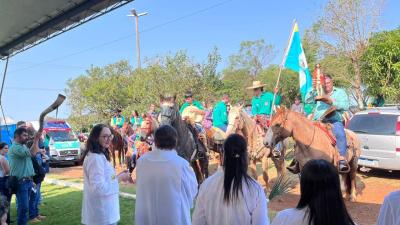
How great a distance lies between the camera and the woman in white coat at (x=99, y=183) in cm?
438

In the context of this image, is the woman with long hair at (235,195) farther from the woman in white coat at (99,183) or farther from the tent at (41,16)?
the tent at (41,16)

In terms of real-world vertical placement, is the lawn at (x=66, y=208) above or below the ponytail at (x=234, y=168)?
below

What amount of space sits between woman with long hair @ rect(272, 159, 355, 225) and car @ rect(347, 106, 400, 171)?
990cm

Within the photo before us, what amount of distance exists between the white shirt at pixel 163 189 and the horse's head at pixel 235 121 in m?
6.19

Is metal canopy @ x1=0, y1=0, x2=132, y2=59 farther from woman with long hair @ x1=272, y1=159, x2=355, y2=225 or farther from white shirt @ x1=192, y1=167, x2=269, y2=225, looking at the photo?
woman with long hair @ x1=272, y1=159, x2=355, y2=225

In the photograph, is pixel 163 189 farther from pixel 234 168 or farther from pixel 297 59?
pixel 297 59

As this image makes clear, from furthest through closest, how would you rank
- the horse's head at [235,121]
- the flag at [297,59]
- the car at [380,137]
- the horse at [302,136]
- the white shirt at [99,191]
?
the car at [380,137] → the flag at [297,59] → the horse's head at [235,121] → the horse at [302,136] → the white shirt at [99,191]

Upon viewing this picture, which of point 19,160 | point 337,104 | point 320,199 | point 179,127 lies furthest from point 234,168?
point 179,127

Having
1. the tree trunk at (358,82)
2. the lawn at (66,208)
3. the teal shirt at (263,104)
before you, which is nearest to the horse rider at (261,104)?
the teal shirt at (263,104)

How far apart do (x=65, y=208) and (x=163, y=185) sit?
6.21 metres

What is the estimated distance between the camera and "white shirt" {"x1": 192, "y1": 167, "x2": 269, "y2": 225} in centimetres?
318

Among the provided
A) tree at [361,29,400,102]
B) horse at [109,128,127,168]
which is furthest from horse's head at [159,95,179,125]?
tree at [361,29,400,102]

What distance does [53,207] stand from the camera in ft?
31.7

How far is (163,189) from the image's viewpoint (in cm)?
398
